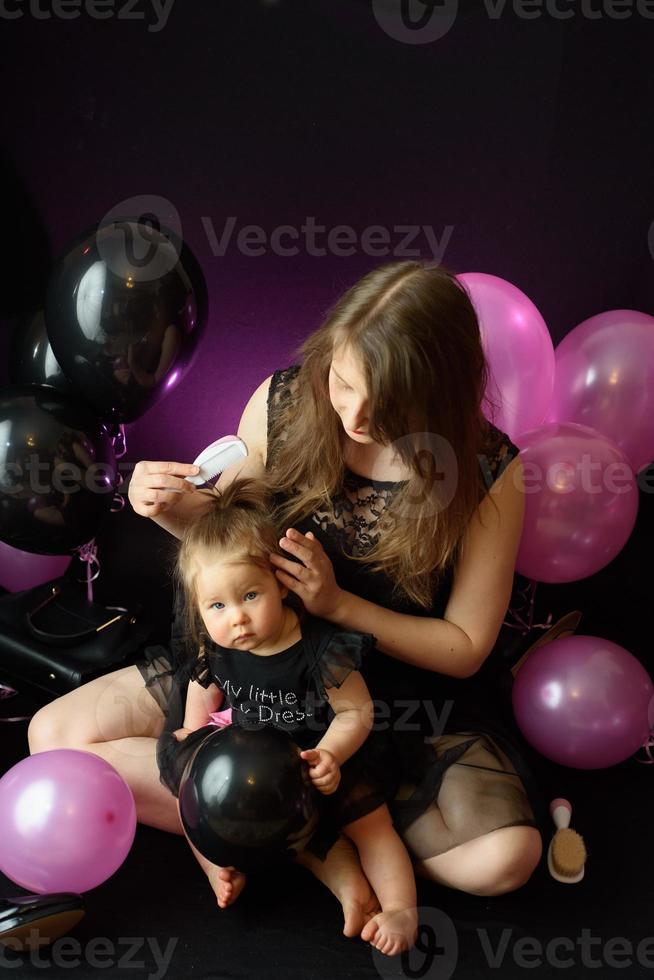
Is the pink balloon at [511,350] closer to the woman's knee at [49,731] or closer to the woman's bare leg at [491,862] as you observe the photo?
the woman's bare leg at [491,862]

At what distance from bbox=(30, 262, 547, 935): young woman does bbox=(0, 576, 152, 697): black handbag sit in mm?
215

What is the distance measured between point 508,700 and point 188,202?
129 cm

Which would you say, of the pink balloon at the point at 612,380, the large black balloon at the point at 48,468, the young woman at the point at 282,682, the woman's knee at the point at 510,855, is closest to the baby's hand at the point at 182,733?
the young woman at the point at 282,682

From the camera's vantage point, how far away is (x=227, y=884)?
63.0 inches

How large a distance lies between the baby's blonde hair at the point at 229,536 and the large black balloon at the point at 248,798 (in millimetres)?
244

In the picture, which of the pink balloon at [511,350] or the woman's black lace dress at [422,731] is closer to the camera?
the woman's black lace dress at [422,731]

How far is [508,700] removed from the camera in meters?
2.11

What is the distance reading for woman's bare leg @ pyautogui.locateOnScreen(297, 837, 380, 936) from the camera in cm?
158

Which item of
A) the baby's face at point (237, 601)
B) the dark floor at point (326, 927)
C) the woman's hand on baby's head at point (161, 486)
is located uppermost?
the woman's hand on baby's head at point (161, 486)

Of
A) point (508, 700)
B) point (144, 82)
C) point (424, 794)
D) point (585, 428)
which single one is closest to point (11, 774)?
point (424, 794)

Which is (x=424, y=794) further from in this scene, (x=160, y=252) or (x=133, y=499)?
(x=160, y=252)

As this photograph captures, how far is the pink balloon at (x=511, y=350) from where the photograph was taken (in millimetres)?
1883

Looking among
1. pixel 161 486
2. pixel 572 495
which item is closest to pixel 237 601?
pixel 161 486

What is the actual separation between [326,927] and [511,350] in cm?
105
